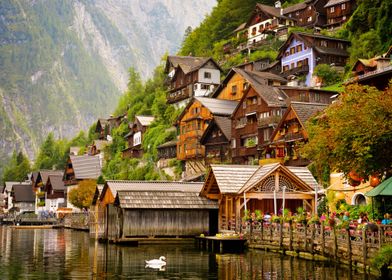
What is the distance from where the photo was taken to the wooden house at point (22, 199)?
156 metres

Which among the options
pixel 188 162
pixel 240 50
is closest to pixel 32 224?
→ pixel 188 162

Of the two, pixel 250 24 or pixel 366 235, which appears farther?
pixel 250 24

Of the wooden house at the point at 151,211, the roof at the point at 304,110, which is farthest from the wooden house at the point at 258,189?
the roof at the point at 304,110

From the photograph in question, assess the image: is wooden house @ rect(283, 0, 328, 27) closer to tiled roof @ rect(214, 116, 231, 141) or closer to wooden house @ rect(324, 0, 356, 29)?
wooden house @ rect(324, 0, 356, 29)

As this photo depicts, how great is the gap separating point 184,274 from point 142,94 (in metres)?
110

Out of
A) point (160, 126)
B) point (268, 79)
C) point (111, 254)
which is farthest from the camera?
point (160, 126)

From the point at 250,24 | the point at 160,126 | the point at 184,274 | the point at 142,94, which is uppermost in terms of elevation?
the point at 250,24

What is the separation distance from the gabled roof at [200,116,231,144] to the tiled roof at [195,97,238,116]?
1.90 m

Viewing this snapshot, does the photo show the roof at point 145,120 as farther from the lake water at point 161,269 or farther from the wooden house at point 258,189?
the lake water at point 161,269

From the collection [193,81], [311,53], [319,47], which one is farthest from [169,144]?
[319,47]

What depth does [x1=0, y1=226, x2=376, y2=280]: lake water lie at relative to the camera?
31.9m

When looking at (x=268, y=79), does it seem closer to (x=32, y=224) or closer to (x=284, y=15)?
(x=284, y=15)

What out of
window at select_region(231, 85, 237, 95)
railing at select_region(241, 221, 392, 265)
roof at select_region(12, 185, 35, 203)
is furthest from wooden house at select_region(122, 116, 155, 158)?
railing at select_region(241, 221, 392, 265)

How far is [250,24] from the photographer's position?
126m
